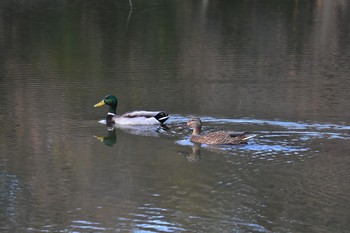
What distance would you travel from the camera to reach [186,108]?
18.3 meters

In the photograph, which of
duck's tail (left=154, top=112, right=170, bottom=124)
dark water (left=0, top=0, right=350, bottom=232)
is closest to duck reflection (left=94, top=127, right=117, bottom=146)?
dark water (left=0, top=0, right=350, bottom=232)

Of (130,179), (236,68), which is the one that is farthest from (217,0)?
(130,179)

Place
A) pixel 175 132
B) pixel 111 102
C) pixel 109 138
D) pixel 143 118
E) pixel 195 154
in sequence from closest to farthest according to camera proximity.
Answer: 1. pixel 195 154
2. pixel 109 138
3. pixel 175 132
4. pixel 143 118
5. pixel 111 102

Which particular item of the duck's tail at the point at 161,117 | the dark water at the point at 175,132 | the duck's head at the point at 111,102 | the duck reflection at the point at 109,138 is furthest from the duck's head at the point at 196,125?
the duck's head at the point at 111,102

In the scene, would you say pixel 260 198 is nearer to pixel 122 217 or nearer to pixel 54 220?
pixel 122 217

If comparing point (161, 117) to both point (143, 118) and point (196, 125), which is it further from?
point (196, 125)

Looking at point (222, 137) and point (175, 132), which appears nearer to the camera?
point (222, 137)

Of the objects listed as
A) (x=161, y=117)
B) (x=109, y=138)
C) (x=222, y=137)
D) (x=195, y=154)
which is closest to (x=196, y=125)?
(x=222, y=137)

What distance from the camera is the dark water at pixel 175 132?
11266 mm

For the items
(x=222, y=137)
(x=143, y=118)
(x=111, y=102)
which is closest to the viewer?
(x=222, y=137)

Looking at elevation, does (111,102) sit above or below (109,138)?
above

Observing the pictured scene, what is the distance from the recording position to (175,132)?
53.9 ft

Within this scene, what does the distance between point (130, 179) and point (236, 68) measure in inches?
434

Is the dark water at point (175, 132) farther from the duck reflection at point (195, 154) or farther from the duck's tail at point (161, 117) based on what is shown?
the duck's tail at point (161, 117)
